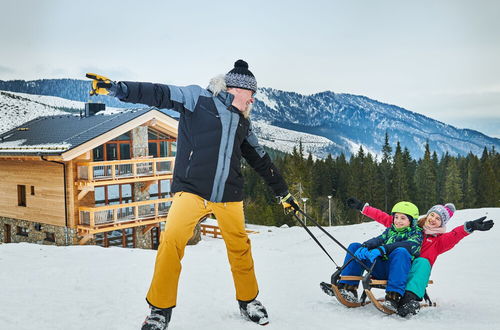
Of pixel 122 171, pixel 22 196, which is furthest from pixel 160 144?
pixel 22 196

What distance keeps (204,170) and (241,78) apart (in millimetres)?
905

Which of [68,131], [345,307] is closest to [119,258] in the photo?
[345,307]

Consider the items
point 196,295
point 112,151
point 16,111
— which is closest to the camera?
point 196,295

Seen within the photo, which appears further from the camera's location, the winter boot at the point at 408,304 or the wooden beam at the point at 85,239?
the wooden beam at the point at 85,239

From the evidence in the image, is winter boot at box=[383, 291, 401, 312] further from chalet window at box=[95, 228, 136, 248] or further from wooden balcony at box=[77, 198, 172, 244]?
chalet window at box=[95, 228, 136, 248]

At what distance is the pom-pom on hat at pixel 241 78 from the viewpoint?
361 cm

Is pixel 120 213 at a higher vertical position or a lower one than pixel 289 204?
lower

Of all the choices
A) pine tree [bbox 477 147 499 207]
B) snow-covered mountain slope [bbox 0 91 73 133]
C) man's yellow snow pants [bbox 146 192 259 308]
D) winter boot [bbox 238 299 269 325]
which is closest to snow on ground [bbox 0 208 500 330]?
winter boot [bbox 238 299 269 325]

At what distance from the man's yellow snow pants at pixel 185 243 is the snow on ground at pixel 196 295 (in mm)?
366

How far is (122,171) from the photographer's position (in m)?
16.3

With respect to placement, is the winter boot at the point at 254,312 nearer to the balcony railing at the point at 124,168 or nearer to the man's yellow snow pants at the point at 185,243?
the man's yellow snow pants at the point at 185,243

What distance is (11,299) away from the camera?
412cm

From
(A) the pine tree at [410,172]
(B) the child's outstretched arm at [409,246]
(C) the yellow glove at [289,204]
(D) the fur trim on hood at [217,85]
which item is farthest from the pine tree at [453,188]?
(D) the fur trim on hood at [217,85]

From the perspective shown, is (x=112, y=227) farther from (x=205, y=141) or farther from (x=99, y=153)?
(x=205, y=141)
